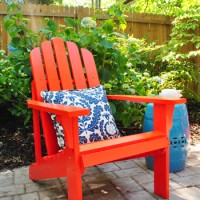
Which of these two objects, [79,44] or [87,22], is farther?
[79,44]

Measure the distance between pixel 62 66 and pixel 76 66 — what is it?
127 mm

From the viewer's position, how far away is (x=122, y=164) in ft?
8.05

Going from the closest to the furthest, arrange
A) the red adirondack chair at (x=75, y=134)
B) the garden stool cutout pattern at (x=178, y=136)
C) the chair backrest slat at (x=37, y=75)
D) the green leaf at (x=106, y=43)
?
the red adirondack chair at (x=75, y=134)
the chair backrest slat at (x=37, y=75)
the garden stool cutout pattern at (x=178, y=136)
the green leaf at (x=106, y=43)

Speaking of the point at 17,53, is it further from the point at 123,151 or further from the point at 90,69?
the point at 123,151


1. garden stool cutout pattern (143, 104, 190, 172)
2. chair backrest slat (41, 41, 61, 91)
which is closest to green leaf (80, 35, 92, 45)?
chair backrest slat (41, 41, 61, 91)

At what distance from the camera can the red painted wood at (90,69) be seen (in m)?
2.32

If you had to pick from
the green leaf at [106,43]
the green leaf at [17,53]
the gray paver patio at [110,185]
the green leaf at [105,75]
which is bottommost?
the gray paver patio at [110,185]

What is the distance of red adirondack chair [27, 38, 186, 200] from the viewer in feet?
4.87

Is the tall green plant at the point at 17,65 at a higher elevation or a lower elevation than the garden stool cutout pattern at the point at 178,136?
higher

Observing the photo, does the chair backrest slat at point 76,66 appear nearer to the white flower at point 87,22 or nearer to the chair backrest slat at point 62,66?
the chair backrest slat at point 62,66

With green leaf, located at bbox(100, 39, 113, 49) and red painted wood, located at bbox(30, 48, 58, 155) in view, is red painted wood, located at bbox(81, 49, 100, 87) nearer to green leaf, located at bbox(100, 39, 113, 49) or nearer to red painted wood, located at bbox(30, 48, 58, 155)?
green leaf, located at bbox(100, 39, 113, 49)

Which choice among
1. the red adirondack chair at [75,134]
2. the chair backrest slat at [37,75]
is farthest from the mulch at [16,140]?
the chair backrest slat at [37,75]

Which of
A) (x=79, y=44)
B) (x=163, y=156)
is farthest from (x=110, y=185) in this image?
(x=79, y=44)

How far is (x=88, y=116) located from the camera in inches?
76.9
